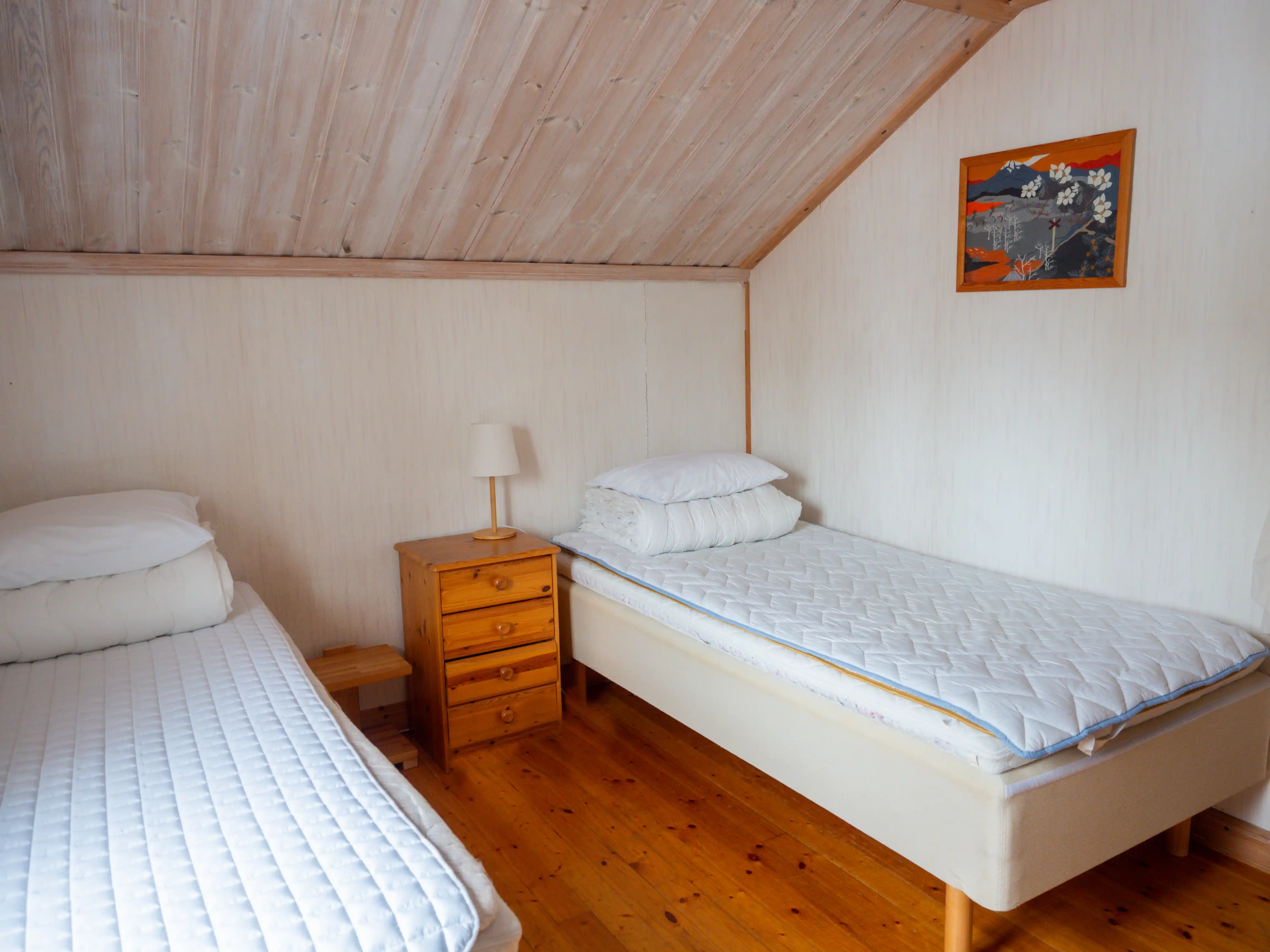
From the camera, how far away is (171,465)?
2.79m

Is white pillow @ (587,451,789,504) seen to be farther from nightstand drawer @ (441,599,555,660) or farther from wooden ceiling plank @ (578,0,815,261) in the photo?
wooden ceiling plank @ (578,0,815,261)

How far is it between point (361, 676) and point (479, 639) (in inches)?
14.8

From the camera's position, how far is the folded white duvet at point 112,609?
215cm

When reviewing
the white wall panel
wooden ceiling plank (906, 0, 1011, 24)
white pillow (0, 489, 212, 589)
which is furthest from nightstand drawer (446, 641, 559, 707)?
wooden ceiling plank (906, 0, 1011, 24)

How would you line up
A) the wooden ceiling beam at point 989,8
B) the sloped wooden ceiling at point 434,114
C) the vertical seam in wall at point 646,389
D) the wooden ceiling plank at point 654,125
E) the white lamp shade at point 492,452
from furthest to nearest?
the vertical seam in wall at point 646,389 → the white lamp shade at point 492,452 → the wooden ceiling beam at point 989,8 → the wooden ceiling plank at point 654,125 → the sloped wooden ceiling at point 434,114

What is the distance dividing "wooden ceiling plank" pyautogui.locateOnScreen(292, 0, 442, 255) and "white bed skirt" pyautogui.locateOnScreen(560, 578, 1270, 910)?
1.68m

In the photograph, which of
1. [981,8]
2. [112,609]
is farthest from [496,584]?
[981,8]

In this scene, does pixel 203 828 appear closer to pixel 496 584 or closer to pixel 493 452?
pixel 496 584

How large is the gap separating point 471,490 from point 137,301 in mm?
1212

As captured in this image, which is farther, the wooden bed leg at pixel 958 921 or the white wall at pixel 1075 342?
the white wall at pixel 1075 342

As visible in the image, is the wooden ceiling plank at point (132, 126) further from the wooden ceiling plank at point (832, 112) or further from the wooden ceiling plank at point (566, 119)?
the wooden ceiling plank at point (832, 112)

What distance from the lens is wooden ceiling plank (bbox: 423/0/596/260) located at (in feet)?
7.77

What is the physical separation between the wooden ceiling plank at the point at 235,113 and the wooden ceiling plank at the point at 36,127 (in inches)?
12.5

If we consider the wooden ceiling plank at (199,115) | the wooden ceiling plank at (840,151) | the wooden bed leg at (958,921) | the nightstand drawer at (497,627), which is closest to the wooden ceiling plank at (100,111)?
the wooden ceiling plank at (199,115)
